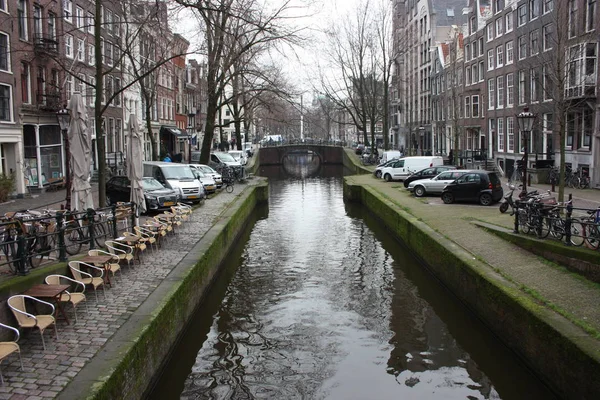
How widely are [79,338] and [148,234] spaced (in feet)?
22.6

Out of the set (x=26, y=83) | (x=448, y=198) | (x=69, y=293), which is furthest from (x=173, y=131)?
(x=69, y=293)

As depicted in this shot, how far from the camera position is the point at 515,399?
9.16m

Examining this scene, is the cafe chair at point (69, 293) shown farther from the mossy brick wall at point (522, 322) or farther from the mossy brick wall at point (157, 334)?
the mossy brick wall at point (522, 322)

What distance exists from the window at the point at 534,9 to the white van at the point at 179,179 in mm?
23729

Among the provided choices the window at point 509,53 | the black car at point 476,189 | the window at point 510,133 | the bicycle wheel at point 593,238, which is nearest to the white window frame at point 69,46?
the black car at point 476,189

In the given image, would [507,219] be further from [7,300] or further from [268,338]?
[7,300]

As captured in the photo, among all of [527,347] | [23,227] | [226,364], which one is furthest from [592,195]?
[23,227]

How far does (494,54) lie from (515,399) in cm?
3909

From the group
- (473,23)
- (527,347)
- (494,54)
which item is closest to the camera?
(527,347)

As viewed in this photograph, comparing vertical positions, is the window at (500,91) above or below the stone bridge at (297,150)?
above

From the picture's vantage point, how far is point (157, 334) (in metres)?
9.47

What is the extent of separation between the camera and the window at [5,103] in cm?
2706

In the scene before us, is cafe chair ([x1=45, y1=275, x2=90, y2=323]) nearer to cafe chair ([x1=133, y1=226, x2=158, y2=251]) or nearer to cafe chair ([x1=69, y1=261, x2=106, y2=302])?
cafe chair ([x1=69, y1=261, x2=106, y2=302])

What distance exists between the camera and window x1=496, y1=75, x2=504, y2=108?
42.3 metres
